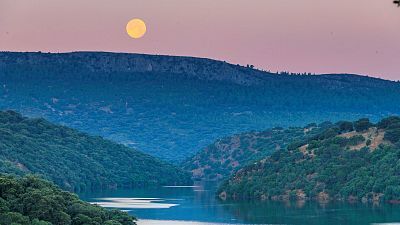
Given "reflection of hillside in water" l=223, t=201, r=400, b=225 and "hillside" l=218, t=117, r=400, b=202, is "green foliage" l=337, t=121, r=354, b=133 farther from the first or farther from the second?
"reflection of hillside in water" l=223, t=201, r=400, b=225

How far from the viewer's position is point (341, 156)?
175 m

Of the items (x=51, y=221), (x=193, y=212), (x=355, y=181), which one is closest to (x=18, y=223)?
(x=51, y=221)

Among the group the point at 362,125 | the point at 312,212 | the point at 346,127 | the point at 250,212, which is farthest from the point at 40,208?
the point at 346,127

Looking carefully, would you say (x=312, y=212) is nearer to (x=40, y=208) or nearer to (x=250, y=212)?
(x=250, y=212)

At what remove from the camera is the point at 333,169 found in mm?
169250

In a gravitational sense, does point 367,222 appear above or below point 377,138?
below

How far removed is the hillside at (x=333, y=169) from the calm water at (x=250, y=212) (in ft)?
34.4

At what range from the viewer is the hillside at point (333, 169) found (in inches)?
6260

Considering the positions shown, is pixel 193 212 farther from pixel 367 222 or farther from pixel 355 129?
pixel 355 129

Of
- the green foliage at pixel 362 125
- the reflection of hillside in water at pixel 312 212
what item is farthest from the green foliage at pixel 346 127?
the reflection of hillside in water at pixel 312 212

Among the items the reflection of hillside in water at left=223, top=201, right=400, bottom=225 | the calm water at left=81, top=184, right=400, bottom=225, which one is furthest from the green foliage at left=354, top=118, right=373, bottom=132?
the calm water at left=81, top=184, right=400, bottom=225

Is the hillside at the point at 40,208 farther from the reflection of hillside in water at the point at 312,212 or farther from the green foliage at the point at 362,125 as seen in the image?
the green foliage at the point at 362,125

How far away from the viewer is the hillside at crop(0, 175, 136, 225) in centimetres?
7806

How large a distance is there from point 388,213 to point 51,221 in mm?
57231
